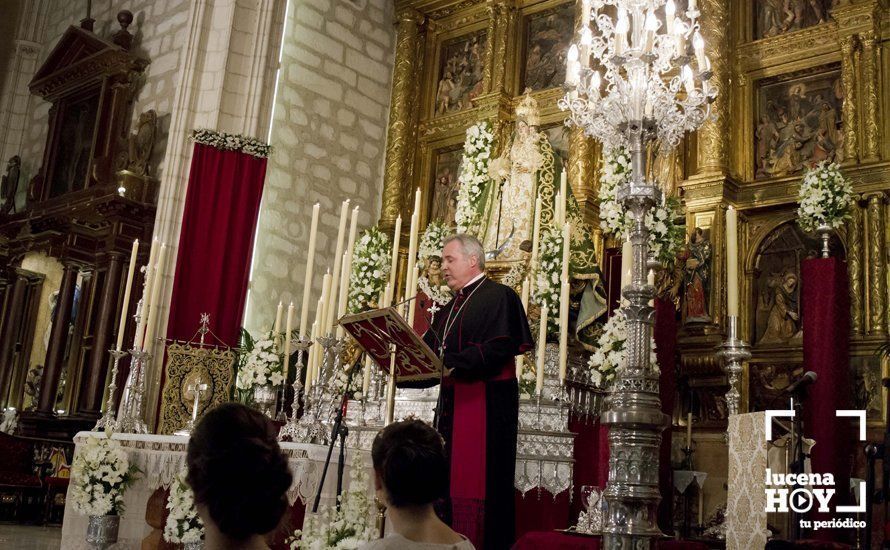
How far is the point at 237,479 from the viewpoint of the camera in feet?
6.13

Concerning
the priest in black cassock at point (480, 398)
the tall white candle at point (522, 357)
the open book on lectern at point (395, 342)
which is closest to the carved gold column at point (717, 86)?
the tall white candle at point (522, 357)

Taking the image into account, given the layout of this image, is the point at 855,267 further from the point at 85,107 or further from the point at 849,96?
the point at 85,107

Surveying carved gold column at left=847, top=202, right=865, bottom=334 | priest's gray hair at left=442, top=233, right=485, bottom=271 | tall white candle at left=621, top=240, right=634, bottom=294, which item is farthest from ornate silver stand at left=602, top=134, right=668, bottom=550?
carved gold column at left=847, top=202, right=865, bottom=334

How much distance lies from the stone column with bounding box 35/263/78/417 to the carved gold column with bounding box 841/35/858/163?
898cm

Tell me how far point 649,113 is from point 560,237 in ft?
7.60

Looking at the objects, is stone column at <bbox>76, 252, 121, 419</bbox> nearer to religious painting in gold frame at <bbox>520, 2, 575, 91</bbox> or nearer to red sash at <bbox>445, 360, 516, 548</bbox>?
religious painting in gold frame at <bbox>520, 2, 575, 91</bbox>

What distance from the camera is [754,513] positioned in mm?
5227

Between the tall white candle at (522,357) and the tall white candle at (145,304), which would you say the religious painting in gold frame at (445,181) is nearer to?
the tall white candle at (522,357)

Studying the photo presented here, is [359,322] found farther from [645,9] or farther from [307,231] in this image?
[307,231]

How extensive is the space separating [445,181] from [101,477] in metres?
7.85

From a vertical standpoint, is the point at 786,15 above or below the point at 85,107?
above

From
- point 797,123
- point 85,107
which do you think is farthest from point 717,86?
point 85,107

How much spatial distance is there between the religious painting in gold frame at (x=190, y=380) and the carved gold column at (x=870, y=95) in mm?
6650

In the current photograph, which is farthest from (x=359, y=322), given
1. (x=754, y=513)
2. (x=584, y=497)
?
(x=754, y=513)
